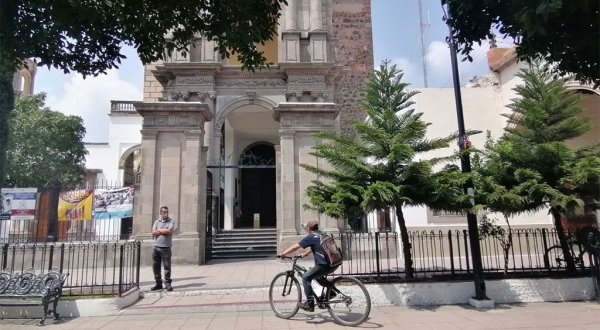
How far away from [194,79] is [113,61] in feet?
39.2

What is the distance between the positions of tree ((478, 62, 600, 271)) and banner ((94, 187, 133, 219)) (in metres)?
11.5

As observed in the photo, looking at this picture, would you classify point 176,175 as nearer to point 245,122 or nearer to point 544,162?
point 544,162

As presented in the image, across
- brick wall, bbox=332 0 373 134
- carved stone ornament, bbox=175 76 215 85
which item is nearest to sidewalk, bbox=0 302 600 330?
carved stone ornament, bbox=175 76 215 85

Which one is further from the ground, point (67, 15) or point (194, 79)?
point (194, 79)

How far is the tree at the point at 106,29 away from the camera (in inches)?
239

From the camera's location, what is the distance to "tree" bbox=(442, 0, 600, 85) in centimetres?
512

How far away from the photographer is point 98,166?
2980 cm

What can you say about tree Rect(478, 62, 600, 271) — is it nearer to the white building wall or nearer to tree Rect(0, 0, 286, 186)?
tree Rect(0, 0, 286, 186)

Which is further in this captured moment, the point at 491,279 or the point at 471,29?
the point at 491,279

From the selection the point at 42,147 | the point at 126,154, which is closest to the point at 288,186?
the point at 42,147

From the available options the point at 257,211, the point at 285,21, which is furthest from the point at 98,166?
the point at 285,21

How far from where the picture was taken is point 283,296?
733 centimetres

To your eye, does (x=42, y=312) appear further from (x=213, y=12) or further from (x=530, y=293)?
(x=530, y=293)

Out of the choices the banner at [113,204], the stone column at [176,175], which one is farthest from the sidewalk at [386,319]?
the banner at [113,204]
